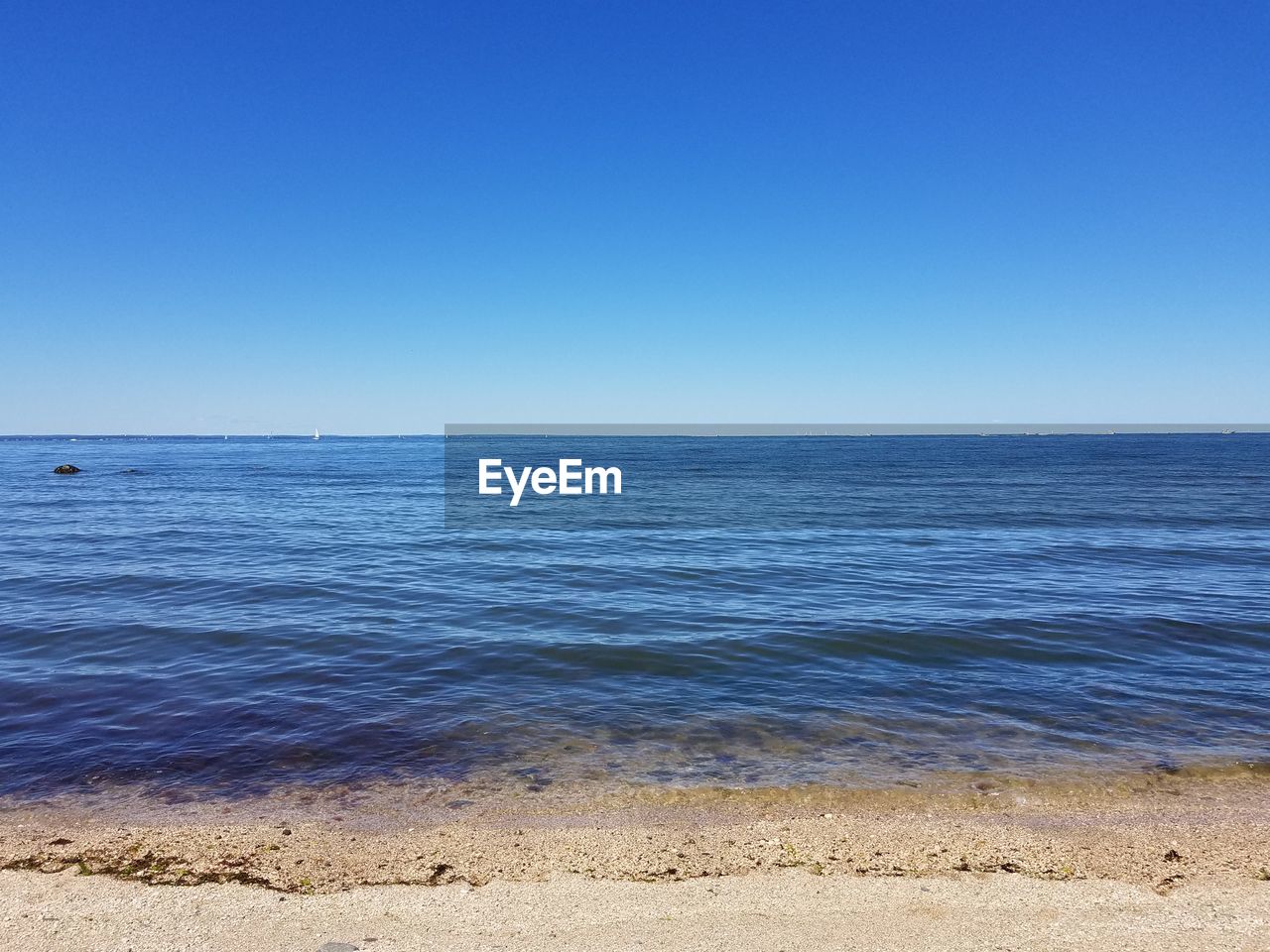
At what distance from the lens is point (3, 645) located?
15.1m

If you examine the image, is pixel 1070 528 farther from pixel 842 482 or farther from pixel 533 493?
pixel 533 493

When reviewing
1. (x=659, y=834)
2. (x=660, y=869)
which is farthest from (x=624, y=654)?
(x=660, y=869)

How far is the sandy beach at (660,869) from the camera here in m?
5.43

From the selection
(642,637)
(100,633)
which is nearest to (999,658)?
(642,637)

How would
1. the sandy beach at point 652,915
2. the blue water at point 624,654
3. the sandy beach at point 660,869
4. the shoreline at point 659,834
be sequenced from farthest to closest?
the blue water at point 624,654 < the shoreline at point 659,834 < the sandy beach at point 660,869 < the sandy beach at point 652,915

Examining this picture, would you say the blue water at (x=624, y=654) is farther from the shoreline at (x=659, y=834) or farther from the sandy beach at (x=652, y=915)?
the sandy beach at (x=652, y=915)

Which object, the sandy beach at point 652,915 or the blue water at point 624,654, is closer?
the sandy beach at point 652,915

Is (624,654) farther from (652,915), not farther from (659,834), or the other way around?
(652,915)

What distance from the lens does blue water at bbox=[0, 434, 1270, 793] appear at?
31.7 feet

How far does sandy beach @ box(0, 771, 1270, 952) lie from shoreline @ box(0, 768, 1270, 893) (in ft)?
0.10

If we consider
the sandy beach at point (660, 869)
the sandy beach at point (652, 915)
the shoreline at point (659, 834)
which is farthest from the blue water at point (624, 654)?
the sandy beach at point (652, 915)

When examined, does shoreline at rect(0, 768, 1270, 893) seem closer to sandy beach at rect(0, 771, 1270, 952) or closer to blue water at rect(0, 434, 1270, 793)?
sandy beach at rect(0, 771, 1270, 952)

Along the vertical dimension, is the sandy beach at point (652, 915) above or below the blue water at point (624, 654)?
above

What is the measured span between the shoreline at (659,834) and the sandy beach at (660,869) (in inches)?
1.2
